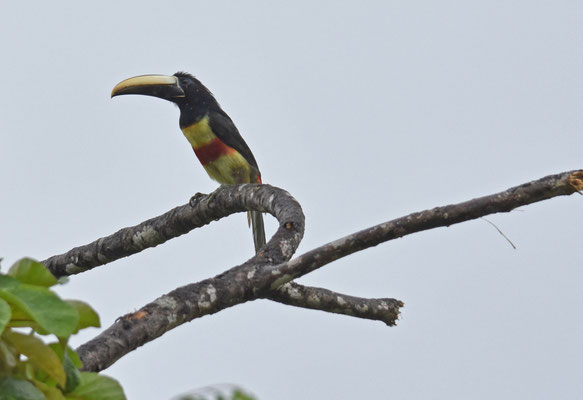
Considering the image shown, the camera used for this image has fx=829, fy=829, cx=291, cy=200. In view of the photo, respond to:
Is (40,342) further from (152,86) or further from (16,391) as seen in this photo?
(152,86)

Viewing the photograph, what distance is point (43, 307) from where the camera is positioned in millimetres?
1224

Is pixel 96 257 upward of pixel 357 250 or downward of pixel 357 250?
upward

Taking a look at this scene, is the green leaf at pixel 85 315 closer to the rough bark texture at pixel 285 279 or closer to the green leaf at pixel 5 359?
the green leaf at pixel 5 359

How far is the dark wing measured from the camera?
20.7 feet

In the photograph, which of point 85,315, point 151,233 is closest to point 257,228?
point 151,233

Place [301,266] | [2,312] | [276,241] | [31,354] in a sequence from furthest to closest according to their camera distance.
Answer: [276,241] < [301,266] < [31,354] < [2,312]

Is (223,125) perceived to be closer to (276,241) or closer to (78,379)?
(276,241)

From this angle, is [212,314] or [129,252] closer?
[212,314]

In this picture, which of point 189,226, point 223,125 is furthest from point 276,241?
point 223,125

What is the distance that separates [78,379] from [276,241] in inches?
57.4

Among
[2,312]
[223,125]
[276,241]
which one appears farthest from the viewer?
[223,125]

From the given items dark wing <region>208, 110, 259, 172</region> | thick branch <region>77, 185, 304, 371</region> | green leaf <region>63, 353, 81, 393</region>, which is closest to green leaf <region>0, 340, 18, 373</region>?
green leaf <region>63, 353, 81, 393</region>

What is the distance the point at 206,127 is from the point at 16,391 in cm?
517

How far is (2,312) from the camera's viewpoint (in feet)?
3.84
